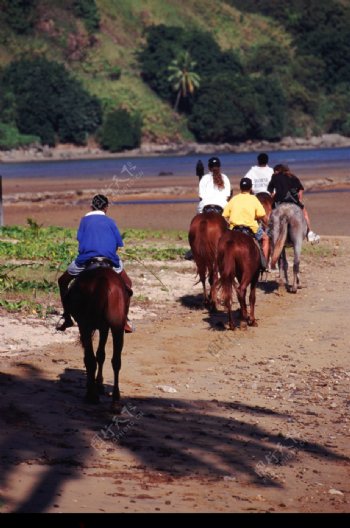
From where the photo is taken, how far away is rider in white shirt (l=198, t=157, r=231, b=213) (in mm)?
17844

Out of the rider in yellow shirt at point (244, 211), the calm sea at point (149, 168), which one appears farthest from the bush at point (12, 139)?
the rider in yellow shirt at point (244, 211)

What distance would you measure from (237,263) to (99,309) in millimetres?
5187

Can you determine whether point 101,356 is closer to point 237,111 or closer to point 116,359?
point 116,359

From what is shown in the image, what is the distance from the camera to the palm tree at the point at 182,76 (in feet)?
510

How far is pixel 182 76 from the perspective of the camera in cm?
15562

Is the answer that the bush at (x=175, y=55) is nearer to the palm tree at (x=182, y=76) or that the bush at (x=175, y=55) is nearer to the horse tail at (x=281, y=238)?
the palm tree at (x=182, y=76)

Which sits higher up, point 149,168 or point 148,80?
point 148,80

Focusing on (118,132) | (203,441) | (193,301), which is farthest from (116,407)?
(118,132)

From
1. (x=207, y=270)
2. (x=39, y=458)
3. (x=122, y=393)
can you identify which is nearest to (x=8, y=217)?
(x=207, y=270)

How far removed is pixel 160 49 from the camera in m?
160

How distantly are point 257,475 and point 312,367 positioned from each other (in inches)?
196

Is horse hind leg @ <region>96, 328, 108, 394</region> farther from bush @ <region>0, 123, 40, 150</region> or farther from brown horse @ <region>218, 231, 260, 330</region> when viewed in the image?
bush @ <region>0, 123, 40, 150</region>

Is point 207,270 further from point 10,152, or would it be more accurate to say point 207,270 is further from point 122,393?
point 10,152

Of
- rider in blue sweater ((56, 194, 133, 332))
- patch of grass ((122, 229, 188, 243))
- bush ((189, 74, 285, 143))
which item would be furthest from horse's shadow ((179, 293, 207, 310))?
bush ((189, 74, 285, 143))
